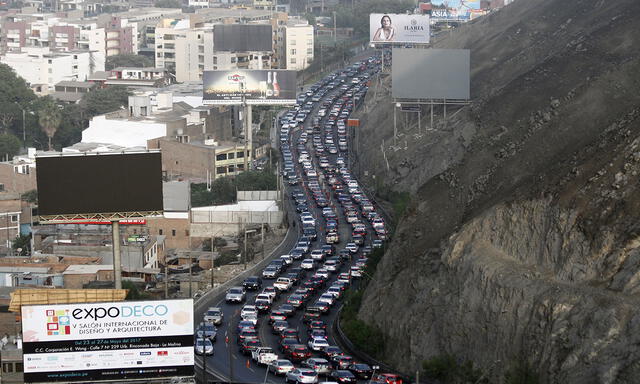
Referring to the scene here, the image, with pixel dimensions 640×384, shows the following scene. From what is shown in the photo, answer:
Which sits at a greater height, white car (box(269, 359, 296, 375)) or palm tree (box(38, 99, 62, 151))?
white car (box(269, 359, 296, 375))

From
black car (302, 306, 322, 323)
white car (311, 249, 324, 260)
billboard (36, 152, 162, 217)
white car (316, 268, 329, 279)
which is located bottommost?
white car (311, 249, 324, 260)

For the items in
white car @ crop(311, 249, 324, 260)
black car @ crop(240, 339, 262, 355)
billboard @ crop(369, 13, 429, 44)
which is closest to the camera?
black car @ crop(240, 339, 262, 355)

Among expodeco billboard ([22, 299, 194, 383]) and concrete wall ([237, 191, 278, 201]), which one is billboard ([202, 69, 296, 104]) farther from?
expodeco billboard ([22, 299, 194, 383])

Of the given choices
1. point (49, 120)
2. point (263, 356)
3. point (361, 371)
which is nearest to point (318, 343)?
point (263, 356)

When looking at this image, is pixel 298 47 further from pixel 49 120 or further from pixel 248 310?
pixel 248 310

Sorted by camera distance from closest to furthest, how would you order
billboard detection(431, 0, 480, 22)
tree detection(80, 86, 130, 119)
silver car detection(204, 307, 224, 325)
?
silver car detection(204, 307, 224, 325) < tree detection(80, 86, 130, 119) < billboard detection(431, 0, 480, 22)

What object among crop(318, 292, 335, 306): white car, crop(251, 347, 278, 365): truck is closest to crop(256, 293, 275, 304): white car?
crop(318, 292, 335, 306): white car

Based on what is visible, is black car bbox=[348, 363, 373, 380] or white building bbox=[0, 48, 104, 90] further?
white building bbox=[0, 48, 104, 90]
